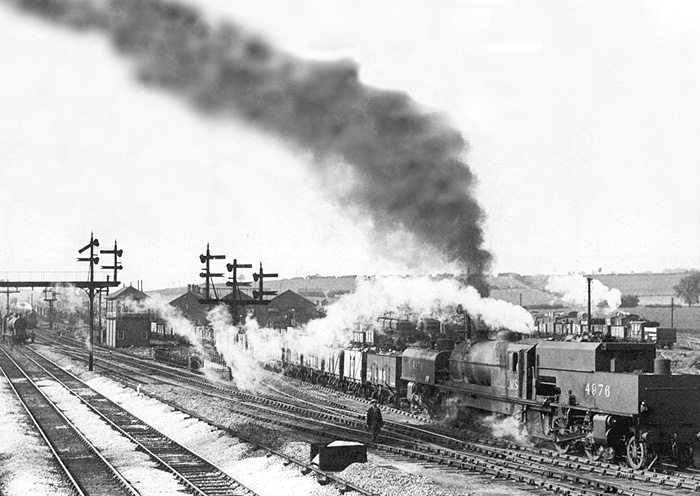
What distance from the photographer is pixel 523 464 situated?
23.1 meters

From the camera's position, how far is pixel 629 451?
2300cm

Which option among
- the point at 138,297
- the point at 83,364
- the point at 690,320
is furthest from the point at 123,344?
the point at 690,320

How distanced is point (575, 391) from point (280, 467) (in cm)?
843

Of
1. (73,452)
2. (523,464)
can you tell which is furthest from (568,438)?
(73,452)

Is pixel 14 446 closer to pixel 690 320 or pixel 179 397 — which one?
pixel 179 397

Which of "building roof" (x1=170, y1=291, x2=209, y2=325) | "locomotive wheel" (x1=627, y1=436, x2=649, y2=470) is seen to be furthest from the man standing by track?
"building roof" (x1=170, y1=291, x2=209, y2=325)

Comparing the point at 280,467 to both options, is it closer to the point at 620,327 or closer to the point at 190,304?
the point at 620,327

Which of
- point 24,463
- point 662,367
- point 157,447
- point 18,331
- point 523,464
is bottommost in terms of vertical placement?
point 18,331

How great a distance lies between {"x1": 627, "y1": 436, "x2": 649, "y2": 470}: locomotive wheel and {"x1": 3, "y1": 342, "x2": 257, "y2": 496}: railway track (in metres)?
9.71

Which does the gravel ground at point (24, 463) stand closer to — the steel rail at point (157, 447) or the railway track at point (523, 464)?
the steel rail at point (157, 447)

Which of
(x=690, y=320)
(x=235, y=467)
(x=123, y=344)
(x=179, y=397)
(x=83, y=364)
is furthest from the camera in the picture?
(x=690, y=320)

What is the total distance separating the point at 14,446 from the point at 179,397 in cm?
1458

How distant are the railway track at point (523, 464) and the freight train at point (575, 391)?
853 mm

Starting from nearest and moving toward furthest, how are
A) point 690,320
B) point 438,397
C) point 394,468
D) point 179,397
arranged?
point 394,468
point 438,397
point 179,397
point 690,320
